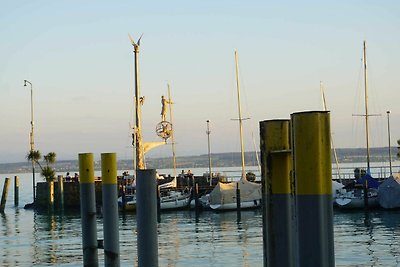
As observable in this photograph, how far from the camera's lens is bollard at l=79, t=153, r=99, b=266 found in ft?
46.8

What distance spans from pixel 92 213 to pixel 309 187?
342 inches

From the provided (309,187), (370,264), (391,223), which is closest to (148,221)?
(309,187)

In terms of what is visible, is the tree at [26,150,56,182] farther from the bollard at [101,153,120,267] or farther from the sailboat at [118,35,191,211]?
the bollard at [101,153,120,267]

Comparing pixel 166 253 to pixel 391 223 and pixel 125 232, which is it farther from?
pixel 391 223

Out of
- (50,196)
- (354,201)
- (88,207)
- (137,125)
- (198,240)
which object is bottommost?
(198,240)

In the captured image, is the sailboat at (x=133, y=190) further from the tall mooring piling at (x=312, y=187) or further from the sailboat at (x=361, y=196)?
the tall mooring piling at (x=312, y=187)

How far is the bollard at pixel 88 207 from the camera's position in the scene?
46.8 feet

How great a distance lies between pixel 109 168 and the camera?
1316 cm

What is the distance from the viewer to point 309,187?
652 centimetres

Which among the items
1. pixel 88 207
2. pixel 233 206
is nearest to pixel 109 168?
pixel 88 207

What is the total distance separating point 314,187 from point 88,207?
8707 mm

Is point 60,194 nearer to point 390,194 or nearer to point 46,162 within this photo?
point 46,162

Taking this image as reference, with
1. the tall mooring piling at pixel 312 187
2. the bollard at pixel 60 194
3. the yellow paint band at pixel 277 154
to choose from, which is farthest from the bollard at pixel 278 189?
the bollard at pixel 60 194

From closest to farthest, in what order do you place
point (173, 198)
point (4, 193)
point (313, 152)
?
point (313, 152)
point (173, 198)
point (4, 193)
